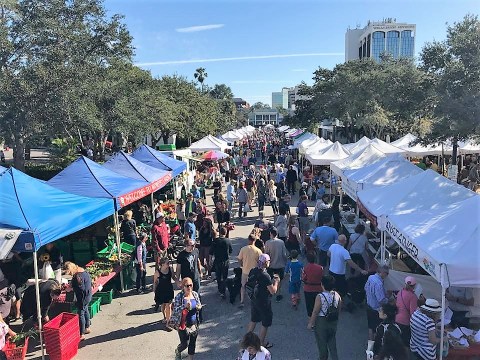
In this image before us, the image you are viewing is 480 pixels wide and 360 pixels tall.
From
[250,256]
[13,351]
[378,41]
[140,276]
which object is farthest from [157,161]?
[378,41]

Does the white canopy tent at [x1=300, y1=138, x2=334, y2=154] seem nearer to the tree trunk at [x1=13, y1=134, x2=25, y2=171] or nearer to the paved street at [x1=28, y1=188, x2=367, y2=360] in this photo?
the paved street at [x1=28, y1=188, x2=367, y2=360]

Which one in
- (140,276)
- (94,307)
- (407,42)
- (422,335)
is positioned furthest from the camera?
(407,42)

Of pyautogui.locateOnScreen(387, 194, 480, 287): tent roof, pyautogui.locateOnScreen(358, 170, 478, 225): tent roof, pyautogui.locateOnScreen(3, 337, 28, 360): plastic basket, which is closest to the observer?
pyautogui.locateOnScreen(387, 194, 480, 287): tent roof

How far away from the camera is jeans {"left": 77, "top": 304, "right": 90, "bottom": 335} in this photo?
6.79 meters

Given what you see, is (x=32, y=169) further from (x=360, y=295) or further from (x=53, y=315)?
(x=360, y=295)

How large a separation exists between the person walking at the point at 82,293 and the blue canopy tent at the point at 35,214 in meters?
0.57

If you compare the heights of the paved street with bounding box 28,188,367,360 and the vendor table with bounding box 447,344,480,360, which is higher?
the vendor table with bounding box 447,344,480,360

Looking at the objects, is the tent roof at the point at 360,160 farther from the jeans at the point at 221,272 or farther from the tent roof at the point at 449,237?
the tent roof at the point at 449,237

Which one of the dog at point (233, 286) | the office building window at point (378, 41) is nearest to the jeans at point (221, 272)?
the dog at point (233, 286)

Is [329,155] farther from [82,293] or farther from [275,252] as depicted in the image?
[82,293]

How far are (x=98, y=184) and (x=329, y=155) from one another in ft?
33.7

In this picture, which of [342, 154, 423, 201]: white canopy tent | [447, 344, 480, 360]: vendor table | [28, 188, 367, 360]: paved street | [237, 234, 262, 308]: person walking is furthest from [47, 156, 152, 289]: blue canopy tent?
[447, 344, 480, 360]: vendor table

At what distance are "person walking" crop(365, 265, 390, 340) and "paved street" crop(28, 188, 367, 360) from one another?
1.63ft

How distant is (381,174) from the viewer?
33.6ft
